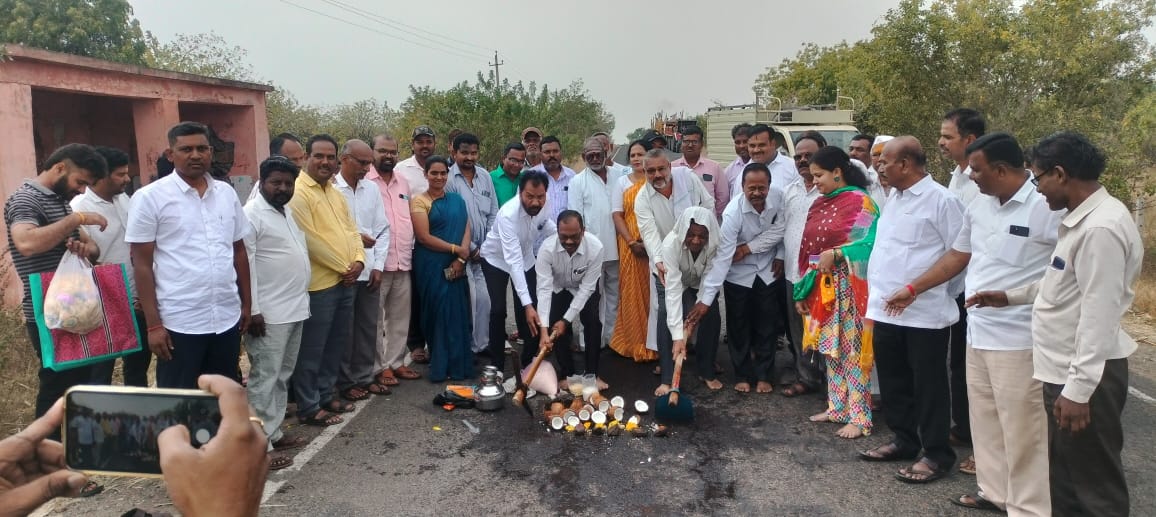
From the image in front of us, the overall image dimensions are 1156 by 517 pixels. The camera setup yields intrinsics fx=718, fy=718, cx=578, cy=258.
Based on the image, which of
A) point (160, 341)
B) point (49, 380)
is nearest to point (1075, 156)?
point (160, 341)

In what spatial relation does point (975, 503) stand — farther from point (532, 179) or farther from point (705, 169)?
point (705, 169)

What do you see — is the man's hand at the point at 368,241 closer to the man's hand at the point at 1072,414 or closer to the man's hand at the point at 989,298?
the man's hand at the point at 989,298

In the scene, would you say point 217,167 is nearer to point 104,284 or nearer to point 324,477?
point 104,284

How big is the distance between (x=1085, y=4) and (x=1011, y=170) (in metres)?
9.71

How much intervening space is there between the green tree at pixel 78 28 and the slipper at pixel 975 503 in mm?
27474

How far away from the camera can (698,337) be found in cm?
562

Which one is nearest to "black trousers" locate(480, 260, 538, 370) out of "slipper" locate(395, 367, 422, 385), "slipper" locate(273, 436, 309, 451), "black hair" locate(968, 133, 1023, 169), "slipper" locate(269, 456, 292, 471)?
"slipper" locate(395, 367, 422, 385)

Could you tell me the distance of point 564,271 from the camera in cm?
534

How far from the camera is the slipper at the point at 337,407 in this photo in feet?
16.6

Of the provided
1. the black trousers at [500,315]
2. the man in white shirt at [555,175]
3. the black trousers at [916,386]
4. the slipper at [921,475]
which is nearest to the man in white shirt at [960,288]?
the black trousers at [916,386]

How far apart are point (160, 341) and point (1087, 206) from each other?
429cm

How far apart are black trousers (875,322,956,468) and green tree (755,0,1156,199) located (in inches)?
293

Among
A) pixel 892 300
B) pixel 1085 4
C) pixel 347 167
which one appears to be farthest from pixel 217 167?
pixel 1085 4

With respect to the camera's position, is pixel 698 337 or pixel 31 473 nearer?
pixel 31 473
